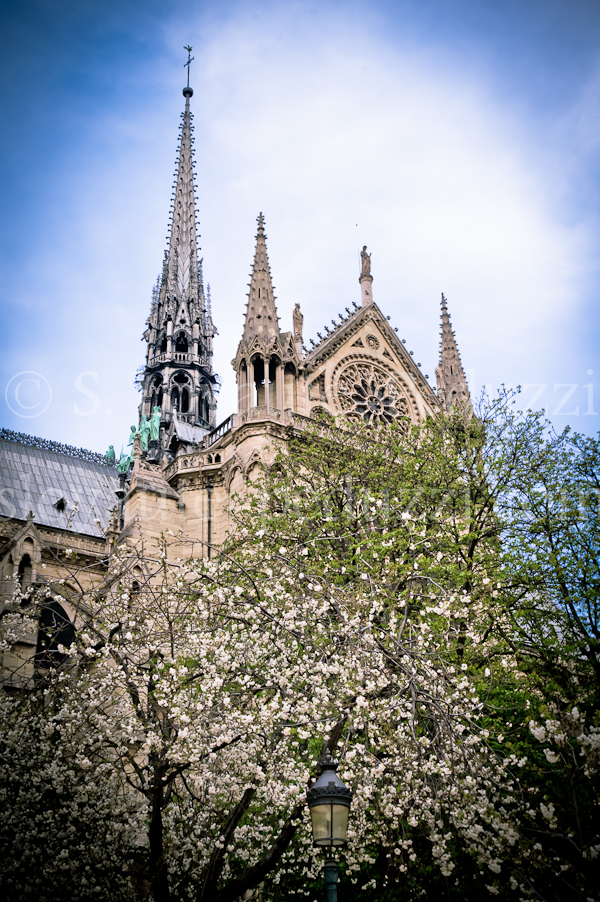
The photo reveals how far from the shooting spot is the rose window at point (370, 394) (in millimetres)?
31375

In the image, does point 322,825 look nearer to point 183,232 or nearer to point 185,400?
point 185,400

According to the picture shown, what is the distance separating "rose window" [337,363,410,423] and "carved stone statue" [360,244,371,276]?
509 centimetres

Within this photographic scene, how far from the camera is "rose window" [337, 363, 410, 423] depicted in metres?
31.4

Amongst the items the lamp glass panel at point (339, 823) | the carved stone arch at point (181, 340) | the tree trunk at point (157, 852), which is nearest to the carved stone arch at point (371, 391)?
the carved stone arch at point (181, 340)

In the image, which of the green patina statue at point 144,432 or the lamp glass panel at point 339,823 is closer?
the lamp glass panel at point 339,823

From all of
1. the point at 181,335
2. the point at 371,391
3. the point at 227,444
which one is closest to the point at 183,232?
the point at 181,335

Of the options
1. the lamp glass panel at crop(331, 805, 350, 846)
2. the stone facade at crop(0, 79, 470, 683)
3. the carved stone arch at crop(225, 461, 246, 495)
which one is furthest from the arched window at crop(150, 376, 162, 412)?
the lamp glass panel at crop(331, 805, 350, 846)

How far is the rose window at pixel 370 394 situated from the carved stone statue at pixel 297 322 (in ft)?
7.85

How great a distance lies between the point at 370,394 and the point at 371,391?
0.18m

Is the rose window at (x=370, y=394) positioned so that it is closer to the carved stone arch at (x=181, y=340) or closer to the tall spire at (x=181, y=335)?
the tall spire at (x=181, y=335)

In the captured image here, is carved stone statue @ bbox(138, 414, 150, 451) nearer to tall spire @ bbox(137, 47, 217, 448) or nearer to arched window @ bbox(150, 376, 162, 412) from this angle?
tall spire @ bbox(137, 47, 217, 448)

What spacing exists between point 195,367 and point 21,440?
11.4 metres

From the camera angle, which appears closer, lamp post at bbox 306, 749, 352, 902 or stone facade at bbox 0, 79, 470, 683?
lamp post at bbox 306, 749, 352, 902

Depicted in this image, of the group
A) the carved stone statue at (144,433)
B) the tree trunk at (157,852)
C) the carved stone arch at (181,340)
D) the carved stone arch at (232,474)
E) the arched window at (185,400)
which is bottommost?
the tree trunk at (157,852)
